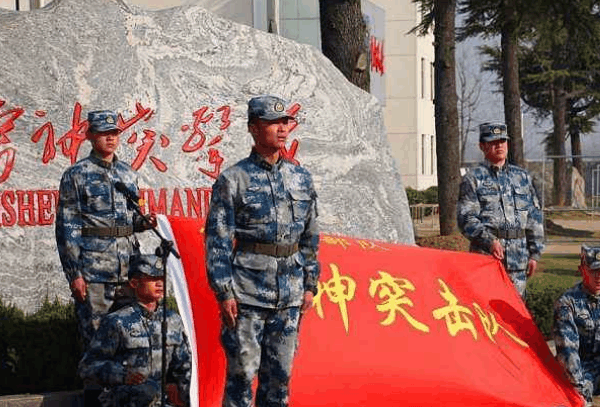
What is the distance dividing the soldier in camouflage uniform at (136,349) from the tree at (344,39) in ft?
24.1

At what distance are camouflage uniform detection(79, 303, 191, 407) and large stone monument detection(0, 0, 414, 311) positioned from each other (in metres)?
2.90

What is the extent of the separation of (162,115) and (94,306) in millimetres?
2915

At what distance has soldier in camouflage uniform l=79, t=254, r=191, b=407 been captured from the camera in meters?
6.07

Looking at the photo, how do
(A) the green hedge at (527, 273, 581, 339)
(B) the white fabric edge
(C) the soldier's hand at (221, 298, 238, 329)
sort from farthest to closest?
(A) the green hedge at (527, 273, 581, 339)
(B) the white fabric edge
(C) the soldier's hand at (221, 298, 238, 329)

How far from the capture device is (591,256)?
25.0 ft

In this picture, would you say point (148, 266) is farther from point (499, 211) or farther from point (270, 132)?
point (499, 211)

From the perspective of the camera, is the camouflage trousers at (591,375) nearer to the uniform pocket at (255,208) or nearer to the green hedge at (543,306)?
the green hedge at (543,306)

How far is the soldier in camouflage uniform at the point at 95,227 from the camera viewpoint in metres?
7.14

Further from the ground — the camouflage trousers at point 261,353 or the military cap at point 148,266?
the military cap at point 148,266

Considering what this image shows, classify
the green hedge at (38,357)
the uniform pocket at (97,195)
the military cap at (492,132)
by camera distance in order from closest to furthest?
1. the uniform pocket at (97,195)
2. the green hedge at (38,357)
3. the military cap at (492,132)

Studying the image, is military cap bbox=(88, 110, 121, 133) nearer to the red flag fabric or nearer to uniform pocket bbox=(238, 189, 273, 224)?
the red flag fabric

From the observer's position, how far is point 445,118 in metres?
19.5

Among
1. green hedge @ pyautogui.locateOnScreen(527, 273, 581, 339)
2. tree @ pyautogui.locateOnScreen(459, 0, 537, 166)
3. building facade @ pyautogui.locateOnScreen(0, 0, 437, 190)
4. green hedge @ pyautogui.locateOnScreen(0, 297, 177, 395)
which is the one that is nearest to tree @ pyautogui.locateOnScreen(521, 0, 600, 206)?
building facade @ pyautogui.locateOnScreen(0, 0, 437, 190)

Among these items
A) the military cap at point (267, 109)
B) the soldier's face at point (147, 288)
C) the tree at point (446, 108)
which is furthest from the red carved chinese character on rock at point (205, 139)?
the tree at point (446, 108)
